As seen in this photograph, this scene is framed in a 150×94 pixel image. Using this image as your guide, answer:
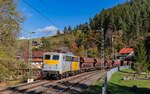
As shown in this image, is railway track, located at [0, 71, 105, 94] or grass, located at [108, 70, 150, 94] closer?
railway track, located at [0, 71, 105, 94]

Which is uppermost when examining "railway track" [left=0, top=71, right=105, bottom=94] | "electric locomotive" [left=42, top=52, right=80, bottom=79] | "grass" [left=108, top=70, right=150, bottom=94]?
"electric locomotive" [left=42, top=52, right=80, bottom=79]

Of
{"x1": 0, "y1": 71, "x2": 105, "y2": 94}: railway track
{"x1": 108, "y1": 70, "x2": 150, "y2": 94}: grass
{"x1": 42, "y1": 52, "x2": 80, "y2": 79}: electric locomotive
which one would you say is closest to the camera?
{"x1": 0, "y1": 71, "x2": 105, "y2": 94}: railway track

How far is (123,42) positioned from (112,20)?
50.2ft

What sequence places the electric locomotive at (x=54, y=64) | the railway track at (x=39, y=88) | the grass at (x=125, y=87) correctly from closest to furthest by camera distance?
1. the railway track at (x=39, y=88)
2. the grass at (x=125, y=87)
3. the electric locomotive at (x=54, y=64)

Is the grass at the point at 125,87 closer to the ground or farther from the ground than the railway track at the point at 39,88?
closer to the ground

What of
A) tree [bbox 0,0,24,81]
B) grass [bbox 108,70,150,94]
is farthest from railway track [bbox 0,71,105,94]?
grass [bbox 108,70,150,94]

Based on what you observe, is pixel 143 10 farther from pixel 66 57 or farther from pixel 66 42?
pixel 66 57

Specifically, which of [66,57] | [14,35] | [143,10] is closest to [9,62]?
[14,35]

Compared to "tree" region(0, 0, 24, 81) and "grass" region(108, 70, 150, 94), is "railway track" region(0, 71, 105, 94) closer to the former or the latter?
"tree" region(0, 0, 24, 81)

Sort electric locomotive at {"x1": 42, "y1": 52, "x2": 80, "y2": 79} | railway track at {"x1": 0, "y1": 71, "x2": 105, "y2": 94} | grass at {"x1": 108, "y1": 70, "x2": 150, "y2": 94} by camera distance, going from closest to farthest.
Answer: railway track at {"x1": 0, "y1": 71, "x2": 105, "y2": 94} → grass at {"x1": 108, "y1": 70, "x2": 150, "y2": 94} → electric locomotive at {"x1": 42, "y1": 52, "x2": 80, "y2": 79}

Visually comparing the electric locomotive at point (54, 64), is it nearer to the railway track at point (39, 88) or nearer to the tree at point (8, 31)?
the railway track at point (39, 88)

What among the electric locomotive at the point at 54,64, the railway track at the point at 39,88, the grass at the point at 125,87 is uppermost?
the electric locomotive at the point at 54,64

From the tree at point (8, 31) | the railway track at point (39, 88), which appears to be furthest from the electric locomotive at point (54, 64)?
the tree at point (8, 31)

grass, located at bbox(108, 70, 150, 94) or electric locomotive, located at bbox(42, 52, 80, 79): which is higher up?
electric locomotive, located at bbox(42, 52, 80, 79)
